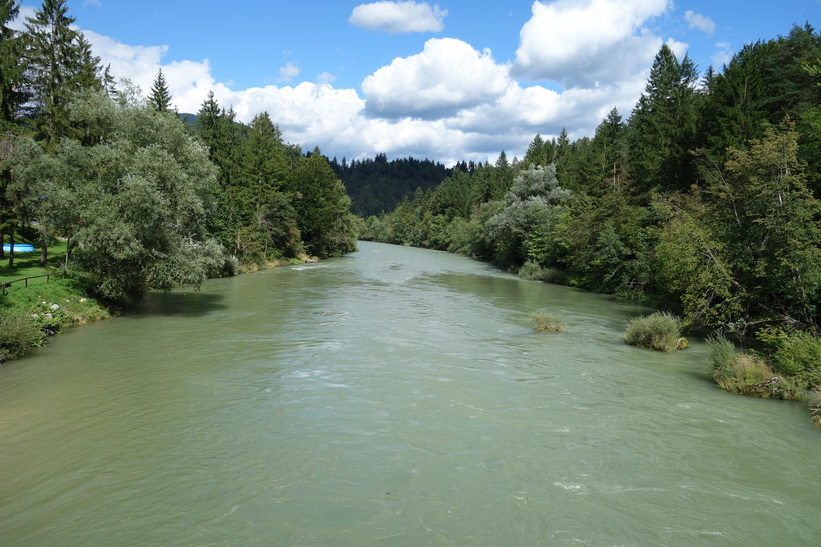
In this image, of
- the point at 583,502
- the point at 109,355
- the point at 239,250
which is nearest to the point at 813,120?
the point at 583,502

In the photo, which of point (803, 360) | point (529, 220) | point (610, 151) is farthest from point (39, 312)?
point (610, 151)

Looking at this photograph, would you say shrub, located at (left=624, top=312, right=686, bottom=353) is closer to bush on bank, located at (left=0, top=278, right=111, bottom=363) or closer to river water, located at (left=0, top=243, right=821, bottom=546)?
river water, located at (left=0, top=243, right=821, bottom=546)

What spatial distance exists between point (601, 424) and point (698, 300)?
999cm

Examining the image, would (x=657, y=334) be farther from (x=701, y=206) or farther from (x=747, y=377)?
(x=701, y=206)

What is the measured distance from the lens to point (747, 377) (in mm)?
15125

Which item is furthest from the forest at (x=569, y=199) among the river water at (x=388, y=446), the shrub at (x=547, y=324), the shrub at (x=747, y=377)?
the shrub at (x=547, y=324)

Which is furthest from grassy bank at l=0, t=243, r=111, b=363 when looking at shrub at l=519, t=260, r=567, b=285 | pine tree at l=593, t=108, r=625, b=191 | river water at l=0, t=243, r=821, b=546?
pine tree at l=593, t=108, r=625, b=191

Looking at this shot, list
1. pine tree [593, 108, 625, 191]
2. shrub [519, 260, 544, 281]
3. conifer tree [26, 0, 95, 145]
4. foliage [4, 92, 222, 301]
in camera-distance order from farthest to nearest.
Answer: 1. pine tree [593, 108, 625, 191]
2. shrub [519, 260, 544, 281]
3. conifer tree [26, 0, 95, 145]
4. foliage [4, 92, 222, 301]

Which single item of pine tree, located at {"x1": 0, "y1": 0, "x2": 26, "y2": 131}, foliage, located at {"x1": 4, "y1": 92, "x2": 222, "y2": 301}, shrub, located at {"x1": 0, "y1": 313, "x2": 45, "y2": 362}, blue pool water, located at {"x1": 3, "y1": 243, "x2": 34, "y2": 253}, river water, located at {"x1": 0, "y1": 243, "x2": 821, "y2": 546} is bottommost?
river water, located at {"x1": 0, "y1": 243, "x2": 821, "y2": 546}

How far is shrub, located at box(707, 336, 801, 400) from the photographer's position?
1429 centimetres

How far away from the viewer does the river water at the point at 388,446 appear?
815cm

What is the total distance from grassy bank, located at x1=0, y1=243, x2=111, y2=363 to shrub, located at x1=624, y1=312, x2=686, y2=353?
24168mm

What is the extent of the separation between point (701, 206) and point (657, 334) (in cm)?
929

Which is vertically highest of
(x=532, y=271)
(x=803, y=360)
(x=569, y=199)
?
(x=569, y=199)
